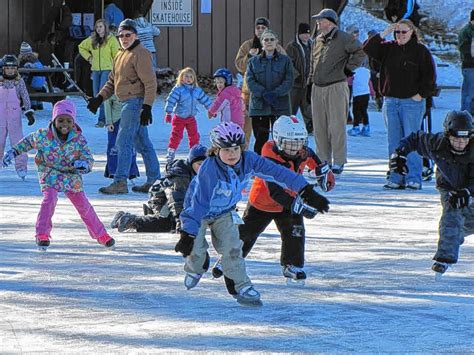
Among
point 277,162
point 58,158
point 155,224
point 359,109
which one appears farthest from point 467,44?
point 277,162

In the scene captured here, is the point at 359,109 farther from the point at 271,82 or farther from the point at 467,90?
the point at 271,82

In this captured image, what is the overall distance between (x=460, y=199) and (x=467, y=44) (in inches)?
420

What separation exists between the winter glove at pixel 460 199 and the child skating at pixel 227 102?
256 inches

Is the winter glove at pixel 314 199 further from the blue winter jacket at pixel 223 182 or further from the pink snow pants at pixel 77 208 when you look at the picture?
the pink snow pants at pixel 77 208

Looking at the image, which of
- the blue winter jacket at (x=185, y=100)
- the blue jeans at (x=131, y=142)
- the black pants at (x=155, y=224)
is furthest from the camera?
the blue winter jacket at (x=185, y=100)

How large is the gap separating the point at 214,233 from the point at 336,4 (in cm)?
1786

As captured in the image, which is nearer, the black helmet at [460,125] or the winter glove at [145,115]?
the black helmet at [460,125]

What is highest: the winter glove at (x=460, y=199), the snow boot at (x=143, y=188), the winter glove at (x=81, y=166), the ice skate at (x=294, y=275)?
the winter glove at (x=81, y=166)

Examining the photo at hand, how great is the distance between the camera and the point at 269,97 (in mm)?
13812

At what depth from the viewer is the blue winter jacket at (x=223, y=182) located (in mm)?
7320

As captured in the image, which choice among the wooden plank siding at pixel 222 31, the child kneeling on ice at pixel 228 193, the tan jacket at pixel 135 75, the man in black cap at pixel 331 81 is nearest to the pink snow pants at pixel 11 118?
the tan jacket at pixel 135 75

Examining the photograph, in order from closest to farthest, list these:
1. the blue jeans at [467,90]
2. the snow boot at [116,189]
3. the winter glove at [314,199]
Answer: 1. the winter glove at [314,199]
2. the snow boot at [116,189]
3. the blue jeans at [467,90]

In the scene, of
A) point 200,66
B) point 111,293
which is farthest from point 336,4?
point 111,293

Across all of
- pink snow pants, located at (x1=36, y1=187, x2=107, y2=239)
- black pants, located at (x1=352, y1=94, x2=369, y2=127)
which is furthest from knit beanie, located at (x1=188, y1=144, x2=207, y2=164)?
black pants, located at (x1=352, y1=94, x2=369, y2=127)
